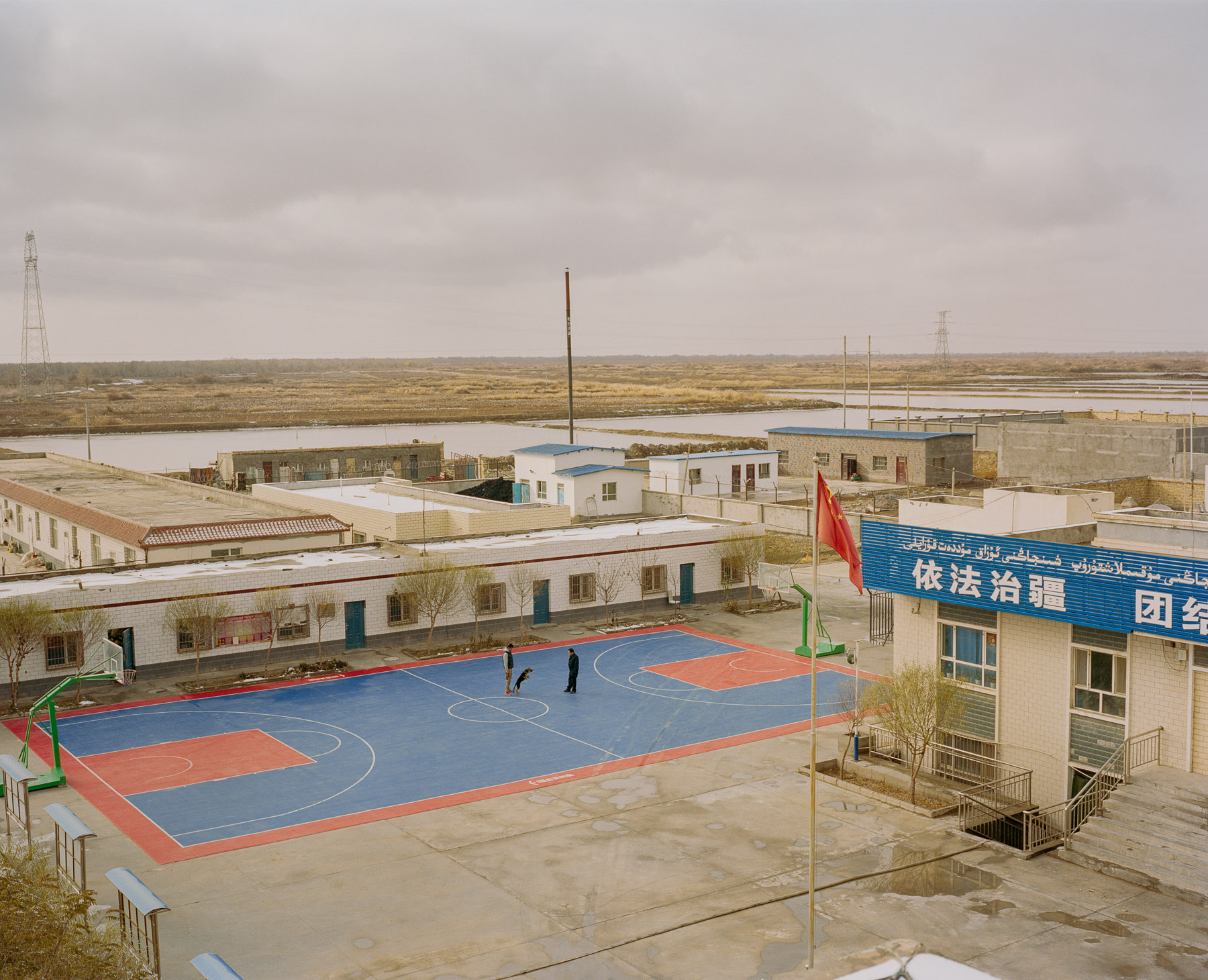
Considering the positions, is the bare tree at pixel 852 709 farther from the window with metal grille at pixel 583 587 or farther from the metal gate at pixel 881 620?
the window with metal grille at pixel 583 587

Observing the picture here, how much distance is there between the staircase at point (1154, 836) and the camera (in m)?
20.6

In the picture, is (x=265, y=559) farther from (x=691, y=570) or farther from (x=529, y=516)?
(x=691, y=570)

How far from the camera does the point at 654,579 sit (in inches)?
1892

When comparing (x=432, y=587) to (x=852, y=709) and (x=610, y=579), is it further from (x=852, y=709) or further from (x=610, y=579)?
(x=852, y=709)

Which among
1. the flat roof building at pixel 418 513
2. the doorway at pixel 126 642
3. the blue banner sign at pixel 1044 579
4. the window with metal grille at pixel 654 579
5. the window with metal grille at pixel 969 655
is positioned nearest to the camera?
the blue banner sign at pixel 1044 579

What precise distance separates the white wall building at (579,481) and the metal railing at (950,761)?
35.6 m

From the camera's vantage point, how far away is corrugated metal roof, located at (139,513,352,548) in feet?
145

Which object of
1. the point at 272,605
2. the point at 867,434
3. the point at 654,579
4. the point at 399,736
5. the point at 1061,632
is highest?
the point at 867,434

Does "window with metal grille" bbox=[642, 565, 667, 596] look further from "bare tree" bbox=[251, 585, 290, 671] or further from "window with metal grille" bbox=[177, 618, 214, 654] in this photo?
"window with metal grille" bbox=[177, 618, 214, 654]

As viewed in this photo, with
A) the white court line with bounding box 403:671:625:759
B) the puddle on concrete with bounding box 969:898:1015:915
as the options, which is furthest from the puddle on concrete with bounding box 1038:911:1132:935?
the white court line with bounding box 403:671:625:759

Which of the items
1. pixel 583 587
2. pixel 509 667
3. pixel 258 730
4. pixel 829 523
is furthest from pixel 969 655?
pixel 583 587

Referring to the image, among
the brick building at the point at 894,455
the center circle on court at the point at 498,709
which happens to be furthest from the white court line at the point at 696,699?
the brick building at the point at 894,455

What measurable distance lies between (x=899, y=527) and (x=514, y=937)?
560 inches

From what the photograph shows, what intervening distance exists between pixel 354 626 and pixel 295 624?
2.43 metres
